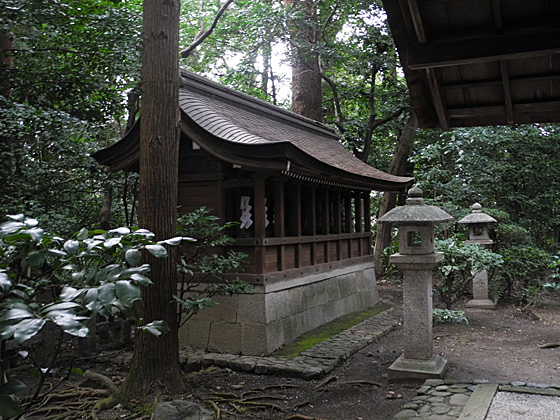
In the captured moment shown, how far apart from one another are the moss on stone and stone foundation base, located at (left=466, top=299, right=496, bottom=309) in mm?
2058

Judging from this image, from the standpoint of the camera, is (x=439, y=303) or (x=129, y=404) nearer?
(x=129, y=404)

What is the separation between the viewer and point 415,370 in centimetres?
647

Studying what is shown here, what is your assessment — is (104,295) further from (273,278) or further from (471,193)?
(471,193)

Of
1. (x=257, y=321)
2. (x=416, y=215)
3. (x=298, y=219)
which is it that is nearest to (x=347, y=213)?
(x=298, y=219)

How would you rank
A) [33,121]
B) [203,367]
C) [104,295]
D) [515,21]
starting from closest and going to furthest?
[104,295], [515,21], [203,367], [33,121]

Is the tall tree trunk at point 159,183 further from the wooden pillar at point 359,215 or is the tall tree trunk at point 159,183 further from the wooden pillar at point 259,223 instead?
the wooden pillar at point 359,215

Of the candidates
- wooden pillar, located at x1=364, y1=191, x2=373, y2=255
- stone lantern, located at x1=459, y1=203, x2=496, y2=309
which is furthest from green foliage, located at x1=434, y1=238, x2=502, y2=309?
wooden pillar, located at x1=364, y1=191, x2=373, y2=255

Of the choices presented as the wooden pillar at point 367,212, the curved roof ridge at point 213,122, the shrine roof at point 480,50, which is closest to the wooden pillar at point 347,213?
the wooden pillar at point 367,212

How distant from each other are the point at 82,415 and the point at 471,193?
1157cm

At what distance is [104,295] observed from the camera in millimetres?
1910

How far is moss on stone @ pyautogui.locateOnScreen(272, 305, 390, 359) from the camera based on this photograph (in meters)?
7.92

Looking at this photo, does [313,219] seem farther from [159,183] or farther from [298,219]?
[159,183]

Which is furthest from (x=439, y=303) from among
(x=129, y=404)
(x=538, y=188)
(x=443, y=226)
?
(x=129, y=404)

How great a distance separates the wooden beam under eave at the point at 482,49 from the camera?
3064 mm
